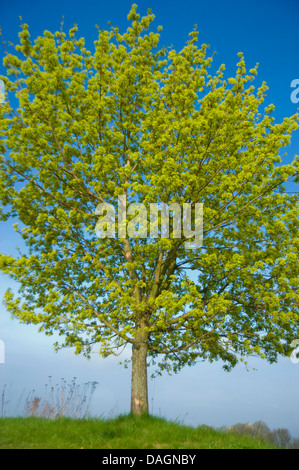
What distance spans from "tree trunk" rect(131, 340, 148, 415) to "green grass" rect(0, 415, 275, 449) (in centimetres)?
77

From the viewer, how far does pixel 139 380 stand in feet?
43.7

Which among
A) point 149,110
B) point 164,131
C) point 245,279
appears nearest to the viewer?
point 245,279

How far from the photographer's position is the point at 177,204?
44.0 ft

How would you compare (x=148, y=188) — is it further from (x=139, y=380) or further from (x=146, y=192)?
(x=139, y=380)

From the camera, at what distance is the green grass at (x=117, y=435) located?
10047 mm

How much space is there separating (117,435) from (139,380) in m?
2.74

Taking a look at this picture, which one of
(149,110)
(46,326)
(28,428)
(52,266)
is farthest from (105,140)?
(28,428)

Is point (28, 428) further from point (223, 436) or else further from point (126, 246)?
point (126, 246)

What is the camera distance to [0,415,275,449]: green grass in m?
10.0

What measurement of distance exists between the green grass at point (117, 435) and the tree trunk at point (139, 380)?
0.77 metres

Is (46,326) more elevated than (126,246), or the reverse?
(126,246)

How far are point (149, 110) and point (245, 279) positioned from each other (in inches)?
331
